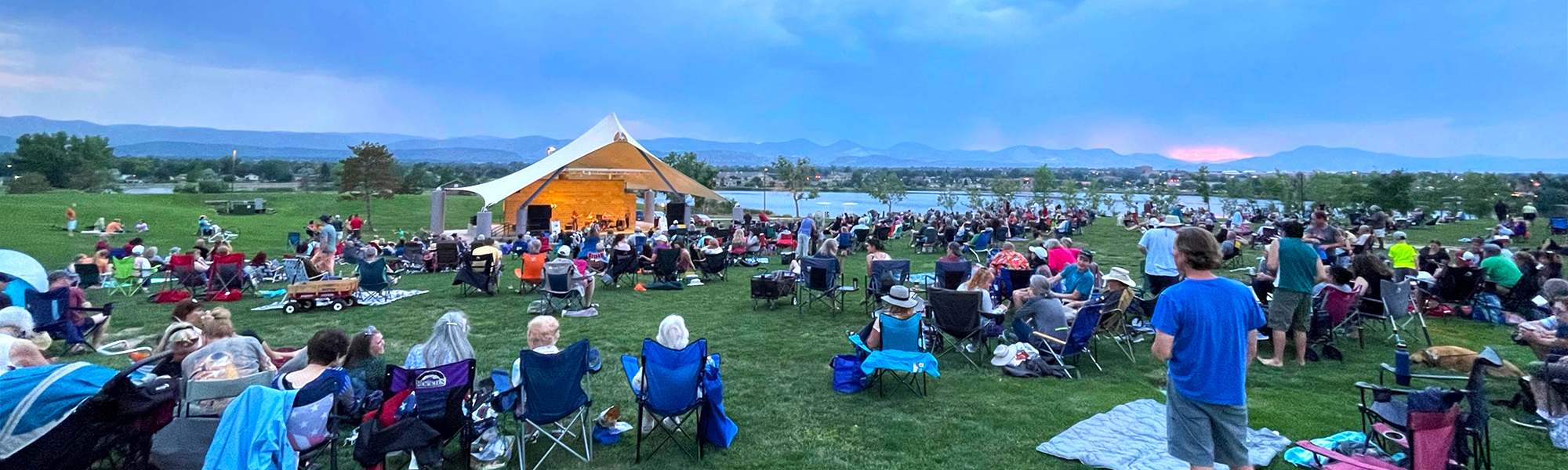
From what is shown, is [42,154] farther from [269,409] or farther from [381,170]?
[269,409]

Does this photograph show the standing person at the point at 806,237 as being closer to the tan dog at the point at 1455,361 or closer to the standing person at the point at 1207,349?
the tan dog at the point at 1455,361

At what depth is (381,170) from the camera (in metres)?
26.1

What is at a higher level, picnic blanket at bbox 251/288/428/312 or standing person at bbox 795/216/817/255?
standing person at bbox 795/216/817/255

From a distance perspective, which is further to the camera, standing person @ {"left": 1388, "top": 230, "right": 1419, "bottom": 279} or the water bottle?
standing person @ {"left": 1388, "top": 230, "right": 1419, "bottom": 279}

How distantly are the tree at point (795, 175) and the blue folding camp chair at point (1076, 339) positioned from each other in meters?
37.7

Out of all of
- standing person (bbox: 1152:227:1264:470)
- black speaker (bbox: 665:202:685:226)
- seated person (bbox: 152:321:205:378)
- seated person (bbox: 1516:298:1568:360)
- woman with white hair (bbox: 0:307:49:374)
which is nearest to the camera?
standing person (bbox: 1152:227:1264:470)

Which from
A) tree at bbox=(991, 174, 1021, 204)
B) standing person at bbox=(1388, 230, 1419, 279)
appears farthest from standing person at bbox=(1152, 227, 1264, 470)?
tree at bbox=(991, 174, 1021, 204)

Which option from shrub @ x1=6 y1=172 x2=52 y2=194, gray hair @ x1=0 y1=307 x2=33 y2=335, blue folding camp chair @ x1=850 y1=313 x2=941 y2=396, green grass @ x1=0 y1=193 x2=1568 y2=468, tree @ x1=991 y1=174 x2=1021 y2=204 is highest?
tree @ x1=991 y1=174 x2=1021 y2=204

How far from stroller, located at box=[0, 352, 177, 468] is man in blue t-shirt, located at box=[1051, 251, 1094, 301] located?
684cm

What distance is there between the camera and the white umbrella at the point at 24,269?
22.1 feet

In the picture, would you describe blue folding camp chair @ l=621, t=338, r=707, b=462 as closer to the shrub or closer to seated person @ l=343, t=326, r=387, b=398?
seated person @ l=343, t=326, r=387, b=398

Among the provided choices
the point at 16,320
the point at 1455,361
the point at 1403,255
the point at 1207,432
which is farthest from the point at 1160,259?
the point at 16,320

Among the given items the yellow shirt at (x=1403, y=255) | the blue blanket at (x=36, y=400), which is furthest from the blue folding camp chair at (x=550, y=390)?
the yellow shirt at (x=1403, y=255)

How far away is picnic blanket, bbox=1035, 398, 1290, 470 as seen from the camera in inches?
149
